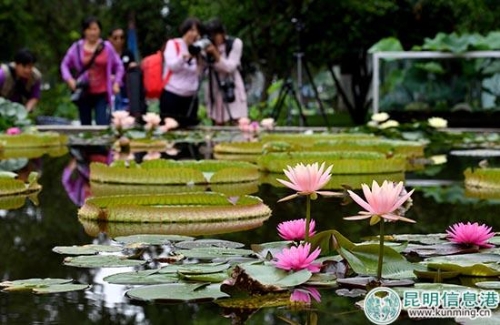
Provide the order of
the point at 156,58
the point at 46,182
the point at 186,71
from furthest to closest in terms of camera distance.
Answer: the point at 156,58 < the point at 186,71 < the point at 46,182

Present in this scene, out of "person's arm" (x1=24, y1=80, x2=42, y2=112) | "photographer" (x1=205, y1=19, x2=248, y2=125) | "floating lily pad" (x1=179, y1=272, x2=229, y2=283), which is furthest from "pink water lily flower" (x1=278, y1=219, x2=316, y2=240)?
"person's arm" (x1=24, y1=80, x2=42, y2=112)

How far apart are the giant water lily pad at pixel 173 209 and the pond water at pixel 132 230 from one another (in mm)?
96

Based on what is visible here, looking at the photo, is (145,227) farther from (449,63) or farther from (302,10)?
(302,10)

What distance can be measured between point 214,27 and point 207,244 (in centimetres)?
814

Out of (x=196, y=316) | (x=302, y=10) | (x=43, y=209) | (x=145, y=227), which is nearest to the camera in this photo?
(x=196, y=316)

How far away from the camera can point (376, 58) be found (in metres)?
14.1

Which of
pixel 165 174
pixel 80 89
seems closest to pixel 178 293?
pixel 165 174

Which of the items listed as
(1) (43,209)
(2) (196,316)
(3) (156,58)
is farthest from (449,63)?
(2) (196,316)

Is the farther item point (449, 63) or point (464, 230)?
point (449, 63)

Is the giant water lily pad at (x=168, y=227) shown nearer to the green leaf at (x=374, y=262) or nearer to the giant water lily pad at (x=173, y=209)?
the giant water lily pad at (x=173, y=209)

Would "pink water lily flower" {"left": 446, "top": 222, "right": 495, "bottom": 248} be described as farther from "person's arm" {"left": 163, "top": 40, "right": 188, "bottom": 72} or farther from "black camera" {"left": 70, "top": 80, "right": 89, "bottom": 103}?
"black camera" {"left": 70, "top": 80, "right": 89, "bottom": 103}

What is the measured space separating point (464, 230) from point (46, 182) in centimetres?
350

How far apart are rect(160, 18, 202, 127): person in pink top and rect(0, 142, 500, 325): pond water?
4.47 meters

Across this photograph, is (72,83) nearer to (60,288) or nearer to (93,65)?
(93,65)
